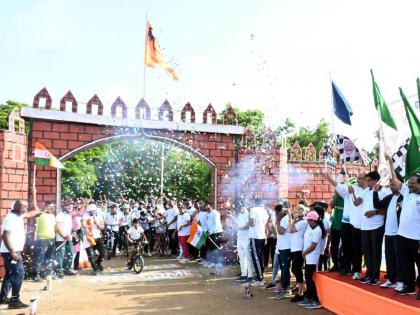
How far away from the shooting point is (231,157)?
12195mm

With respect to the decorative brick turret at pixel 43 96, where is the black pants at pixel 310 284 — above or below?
below

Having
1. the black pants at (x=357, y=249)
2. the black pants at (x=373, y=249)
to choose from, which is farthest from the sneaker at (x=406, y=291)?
the black pants at (x=357, y=249)

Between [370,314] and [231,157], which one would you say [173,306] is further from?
[231,157]

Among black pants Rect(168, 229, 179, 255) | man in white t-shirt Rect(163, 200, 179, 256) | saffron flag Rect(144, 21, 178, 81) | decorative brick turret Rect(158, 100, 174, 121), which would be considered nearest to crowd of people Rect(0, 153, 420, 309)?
man in white t-shirt Rect(163, 200, 179, 256)

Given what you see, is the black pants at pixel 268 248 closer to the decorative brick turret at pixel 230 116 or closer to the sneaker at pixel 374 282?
the decorative brick turret at pixel 230 116

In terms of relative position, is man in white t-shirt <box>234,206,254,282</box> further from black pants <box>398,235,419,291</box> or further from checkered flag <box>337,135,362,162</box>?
black pants <box>398,235,419,291</box>

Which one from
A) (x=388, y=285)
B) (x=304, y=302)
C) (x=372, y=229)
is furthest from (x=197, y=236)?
(x=388, y=285)

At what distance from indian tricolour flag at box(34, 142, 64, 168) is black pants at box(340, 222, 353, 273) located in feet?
21.2

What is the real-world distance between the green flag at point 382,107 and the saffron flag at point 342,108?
86cm

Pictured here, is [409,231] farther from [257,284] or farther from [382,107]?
[257,284]

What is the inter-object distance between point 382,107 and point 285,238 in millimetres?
2828

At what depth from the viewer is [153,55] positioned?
12539 millimetres

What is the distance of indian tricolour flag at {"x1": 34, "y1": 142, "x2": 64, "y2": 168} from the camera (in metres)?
9.80

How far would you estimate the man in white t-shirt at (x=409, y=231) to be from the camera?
5.23m
